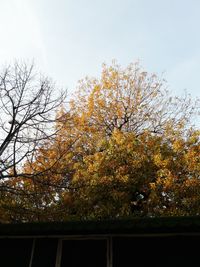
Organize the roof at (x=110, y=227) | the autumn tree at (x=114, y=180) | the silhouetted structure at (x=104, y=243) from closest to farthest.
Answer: the roof at (x=110, y=227)
the silhouetted structure at (x=104, y=243)
the autumn tree at (x=114, y=180)

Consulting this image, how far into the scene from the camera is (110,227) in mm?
8008

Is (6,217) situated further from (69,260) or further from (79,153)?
(69,260)

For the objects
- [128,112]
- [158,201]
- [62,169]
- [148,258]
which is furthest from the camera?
[128,112]

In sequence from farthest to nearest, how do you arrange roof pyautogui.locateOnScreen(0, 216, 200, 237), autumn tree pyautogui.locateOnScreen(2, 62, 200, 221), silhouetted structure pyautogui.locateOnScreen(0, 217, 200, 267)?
autumn tree pyautogui.locateOnScreen(2, 62, 200, 221) < silhouetted structure pyautogui.locateOnScreen(0, 217, 200, 267) < roof pyautogui.locateOnScreen(0, 216, 200, 237)

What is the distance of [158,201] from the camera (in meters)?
14.4

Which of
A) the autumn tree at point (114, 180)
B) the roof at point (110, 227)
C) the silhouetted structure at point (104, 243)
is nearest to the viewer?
the roof at point (110, 227)

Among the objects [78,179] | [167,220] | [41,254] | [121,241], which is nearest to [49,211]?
[78,179]

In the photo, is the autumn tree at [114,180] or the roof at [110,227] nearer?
the roof at [110,227]

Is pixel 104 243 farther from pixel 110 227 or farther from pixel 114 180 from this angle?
pixel 114 180

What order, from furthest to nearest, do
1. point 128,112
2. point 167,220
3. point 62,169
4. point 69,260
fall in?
point 128,112 → point 62,169 → point 69,260 → point 167,220

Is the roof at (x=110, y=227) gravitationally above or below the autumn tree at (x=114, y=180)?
below

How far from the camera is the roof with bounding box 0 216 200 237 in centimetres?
744

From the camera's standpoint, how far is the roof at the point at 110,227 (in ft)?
24.4

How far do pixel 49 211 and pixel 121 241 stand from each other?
273 inches
